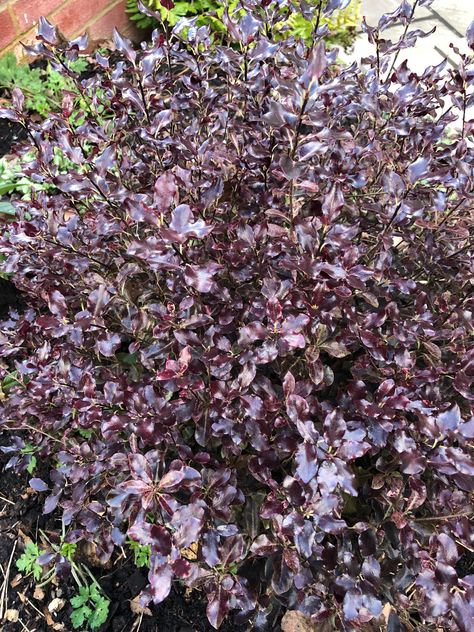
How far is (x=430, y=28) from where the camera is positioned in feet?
12.5

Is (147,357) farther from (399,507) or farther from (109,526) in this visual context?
(399,507)

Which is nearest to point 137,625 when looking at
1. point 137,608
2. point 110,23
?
point 137,608

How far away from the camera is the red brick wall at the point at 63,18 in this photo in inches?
117

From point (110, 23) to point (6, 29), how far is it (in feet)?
2.40

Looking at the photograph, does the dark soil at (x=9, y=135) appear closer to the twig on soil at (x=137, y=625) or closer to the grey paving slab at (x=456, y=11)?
the twig on soil at (x=137, y=625)

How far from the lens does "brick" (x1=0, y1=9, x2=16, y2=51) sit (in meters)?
2.93

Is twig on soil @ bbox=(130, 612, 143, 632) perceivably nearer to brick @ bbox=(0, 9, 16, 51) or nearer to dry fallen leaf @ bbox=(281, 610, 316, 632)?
dry fallen leaf @ bbox=(281, 610, 316, 632)

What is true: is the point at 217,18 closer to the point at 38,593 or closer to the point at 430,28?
the point at 430,28

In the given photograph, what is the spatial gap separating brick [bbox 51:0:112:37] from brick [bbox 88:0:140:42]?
0.16 ft

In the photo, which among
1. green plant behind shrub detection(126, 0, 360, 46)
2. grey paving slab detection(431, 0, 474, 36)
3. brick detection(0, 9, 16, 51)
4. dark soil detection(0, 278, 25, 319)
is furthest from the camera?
grey paving slab detection(431, 0, 474, 36)

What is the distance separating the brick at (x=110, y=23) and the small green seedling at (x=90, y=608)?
307 centimetres

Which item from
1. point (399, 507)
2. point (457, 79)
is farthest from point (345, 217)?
point (399, 507)

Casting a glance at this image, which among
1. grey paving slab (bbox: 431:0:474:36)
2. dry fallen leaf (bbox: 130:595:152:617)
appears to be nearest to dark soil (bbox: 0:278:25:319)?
dry fallen leaf (bbox: 130:595:152:617)

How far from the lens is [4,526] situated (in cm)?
200
